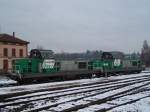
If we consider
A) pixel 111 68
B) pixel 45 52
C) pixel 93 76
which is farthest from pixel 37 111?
pixel 111 68

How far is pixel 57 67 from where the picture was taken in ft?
107

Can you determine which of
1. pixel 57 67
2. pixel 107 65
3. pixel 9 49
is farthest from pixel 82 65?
pixel 9 49

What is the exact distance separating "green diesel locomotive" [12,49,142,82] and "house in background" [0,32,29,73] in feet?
51.6

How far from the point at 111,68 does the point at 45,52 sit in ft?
50.8

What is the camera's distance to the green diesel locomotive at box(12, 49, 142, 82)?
2894 centimetres

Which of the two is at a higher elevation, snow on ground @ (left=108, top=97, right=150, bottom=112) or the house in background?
the house in background

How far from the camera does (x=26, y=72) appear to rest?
Answer: 94.5ft

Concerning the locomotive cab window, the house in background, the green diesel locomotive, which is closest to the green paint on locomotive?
the green diesel locomotive

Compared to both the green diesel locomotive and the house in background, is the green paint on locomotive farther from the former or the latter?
the house in background

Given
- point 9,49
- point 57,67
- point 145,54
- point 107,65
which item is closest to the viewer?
point 57,67

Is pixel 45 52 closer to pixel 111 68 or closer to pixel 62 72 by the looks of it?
pixel 62 72

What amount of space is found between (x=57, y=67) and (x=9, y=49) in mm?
21704

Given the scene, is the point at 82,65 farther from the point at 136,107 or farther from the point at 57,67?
the point at 136,107

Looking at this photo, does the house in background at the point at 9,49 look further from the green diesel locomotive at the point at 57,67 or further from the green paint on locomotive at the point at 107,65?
the green diesel locomotive at the point at 57,67
